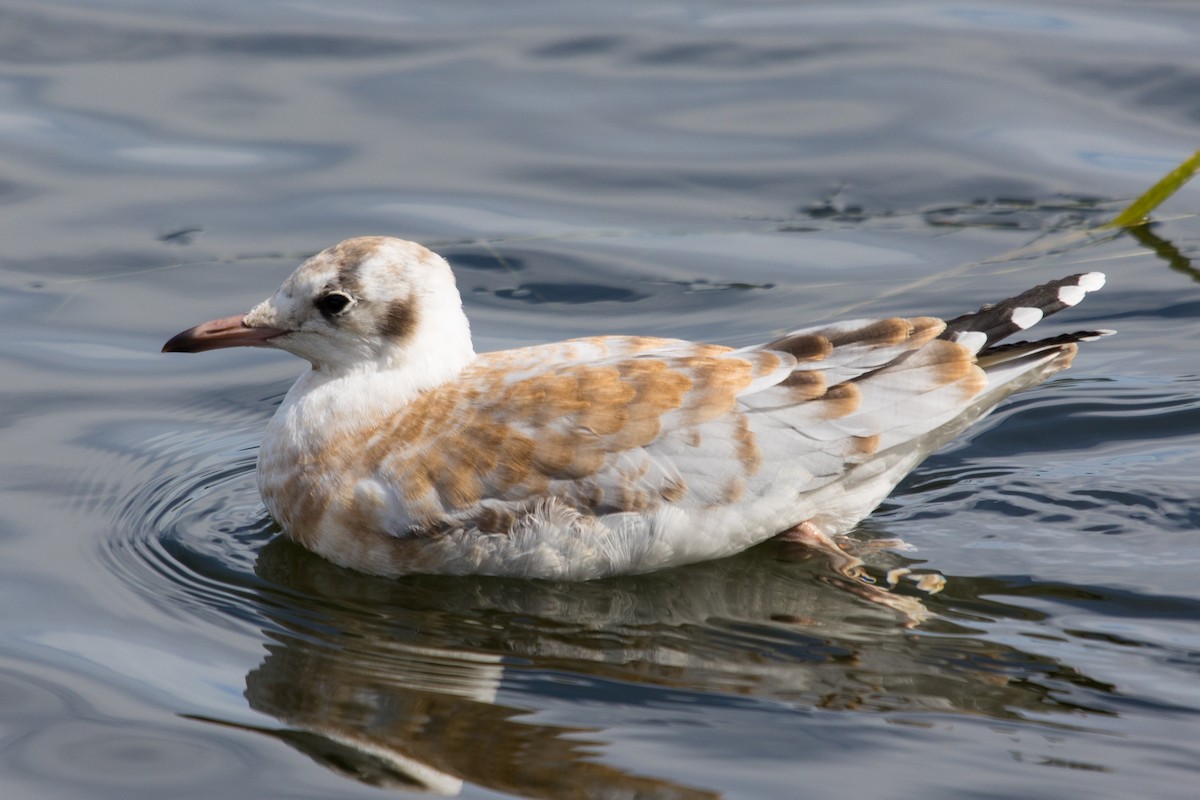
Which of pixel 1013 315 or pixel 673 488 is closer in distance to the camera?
pixel 673 488

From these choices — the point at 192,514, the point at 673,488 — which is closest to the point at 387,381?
the point at 192,514

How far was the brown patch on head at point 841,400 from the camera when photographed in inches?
297

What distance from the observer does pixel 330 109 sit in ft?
43.6

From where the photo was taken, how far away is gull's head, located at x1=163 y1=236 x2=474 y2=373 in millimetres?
7711

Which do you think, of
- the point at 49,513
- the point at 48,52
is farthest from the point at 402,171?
the point at 49,513

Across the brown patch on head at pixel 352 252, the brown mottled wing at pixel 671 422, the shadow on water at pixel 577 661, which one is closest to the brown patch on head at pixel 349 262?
the brown patch on head at pixel 352 252

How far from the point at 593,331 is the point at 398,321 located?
279 cm

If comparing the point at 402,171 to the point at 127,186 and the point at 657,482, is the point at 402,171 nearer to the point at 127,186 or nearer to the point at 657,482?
the point at 127,186

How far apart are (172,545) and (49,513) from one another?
0.82m

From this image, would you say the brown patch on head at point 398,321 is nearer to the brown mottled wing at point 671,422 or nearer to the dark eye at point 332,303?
the dark eye at point 332,303

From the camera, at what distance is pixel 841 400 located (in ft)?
24.8

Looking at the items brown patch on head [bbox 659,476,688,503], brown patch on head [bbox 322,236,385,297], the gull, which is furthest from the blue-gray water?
brown patch on head [bbox 322,236,385,297]

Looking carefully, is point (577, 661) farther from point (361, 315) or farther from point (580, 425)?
point (361, 315)

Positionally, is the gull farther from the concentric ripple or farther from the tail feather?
the concentric ripple
